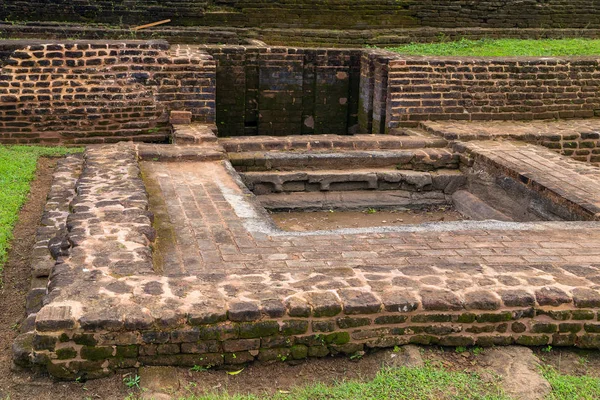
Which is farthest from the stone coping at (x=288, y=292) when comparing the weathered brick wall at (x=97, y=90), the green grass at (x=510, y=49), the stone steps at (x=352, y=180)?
the green grass at (x=510, y=49)

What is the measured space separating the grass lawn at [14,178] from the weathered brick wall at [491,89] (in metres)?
4.18

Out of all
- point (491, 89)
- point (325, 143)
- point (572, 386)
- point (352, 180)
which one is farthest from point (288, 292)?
point (491, 89)

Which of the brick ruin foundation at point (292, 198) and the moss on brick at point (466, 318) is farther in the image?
the moss on brick at point (466, 318)

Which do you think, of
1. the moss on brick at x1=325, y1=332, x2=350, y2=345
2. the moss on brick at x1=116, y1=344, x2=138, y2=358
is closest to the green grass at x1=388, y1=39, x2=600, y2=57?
the moss on brick at x1=325, y1=332, x2=350, y2=345

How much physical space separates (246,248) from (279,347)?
1.20 m

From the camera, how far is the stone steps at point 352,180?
8000mm

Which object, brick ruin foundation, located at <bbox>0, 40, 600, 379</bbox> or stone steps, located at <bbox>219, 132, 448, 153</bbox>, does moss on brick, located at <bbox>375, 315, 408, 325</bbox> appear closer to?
brick ruin foundation, located at <bbox>0, 40, 600, 379</bbox>

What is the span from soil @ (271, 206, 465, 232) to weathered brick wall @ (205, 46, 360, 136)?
9.58 ft

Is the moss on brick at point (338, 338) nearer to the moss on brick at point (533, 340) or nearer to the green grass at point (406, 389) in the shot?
the green grass at point (406, 389)

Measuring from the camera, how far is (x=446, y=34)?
1505 cm

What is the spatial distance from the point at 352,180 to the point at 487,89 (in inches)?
108

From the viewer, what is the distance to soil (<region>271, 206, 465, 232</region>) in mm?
7566

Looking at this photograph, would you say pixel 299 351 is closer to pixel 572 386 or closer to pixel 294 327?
pixel 294 327

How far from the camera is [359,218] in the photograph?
7863 millimetres
